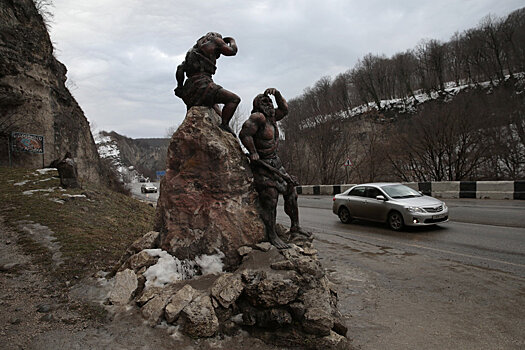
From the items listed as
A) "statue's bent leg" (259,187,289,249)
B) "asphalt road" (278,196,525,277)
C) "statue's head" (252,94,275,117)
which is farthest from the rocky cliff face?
"statue's bent leg" (259,187,289,249)

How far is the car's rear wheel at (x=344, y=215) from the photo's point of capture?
36.7ft

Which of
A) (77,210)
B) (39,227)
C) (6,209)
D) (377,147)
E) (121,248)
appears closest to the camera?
(121,248)

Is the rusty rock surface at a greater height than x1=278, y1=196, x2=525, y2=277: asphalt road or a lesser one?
greater

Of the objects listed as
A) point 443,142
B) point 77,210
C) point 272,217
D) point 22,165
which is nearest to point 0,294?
point 272,217

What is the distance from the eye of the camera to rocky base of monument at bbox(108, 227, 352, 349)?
10.3 ft

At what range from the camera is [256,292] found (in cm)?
329

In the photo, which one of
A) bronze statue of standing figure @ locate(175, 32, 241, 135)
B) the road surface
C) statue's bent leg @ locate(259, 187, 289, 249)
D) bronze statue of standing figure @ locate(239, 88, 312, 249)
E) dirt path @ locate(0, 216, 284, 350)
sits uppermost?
bronze statue of standing figure @ locate(175, 32, 241, 135)

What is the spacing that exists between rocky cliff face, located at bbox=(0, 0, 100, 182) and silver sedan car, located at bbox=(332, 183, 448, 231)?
14.4 metres

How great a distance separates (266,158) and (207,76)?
1.59m

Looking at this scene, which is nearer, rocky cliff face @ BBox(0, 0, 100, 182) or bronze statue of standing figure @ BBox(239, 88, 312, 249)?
bronze statue of standing figure @ BBox(239, 88, 312, 249)

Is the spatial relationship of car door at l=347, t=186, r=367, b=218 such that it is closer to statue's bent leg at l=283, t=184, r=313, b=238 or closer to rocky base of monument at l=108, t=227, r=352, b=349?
statue's bent leg at l=283, t=184, r=313, b=238

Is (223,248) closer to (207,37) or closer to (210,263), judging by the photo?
(210,263)

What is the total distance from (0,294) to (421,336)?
497cm

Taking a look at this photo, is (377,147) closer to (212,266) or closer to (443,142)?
(443,142)
